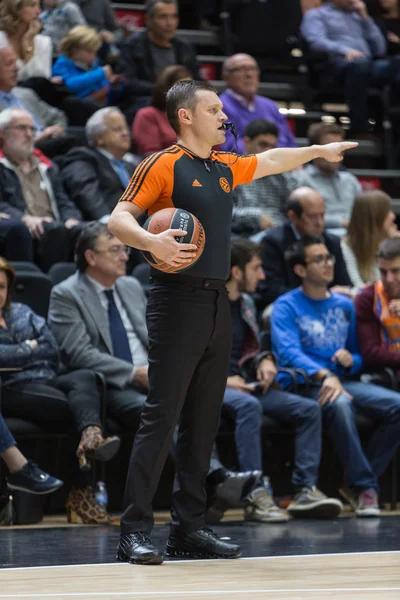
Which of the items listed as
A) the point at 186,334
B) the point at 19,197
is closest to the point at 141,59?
the point at 19,197

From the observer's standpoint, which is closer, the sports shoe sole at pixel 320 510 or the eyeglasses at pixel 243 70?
the sports shoe sole at pixel 320 510

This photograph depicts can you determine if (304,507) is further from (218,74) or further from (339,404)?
(218,74)

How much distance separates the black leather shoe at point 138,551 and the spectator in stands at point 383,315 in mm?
2383

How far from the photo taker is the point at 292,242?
6.33 m

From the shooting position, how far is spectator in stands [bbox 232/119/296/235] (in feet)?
22.8

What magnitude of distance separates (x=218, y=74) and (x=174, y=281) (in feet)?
18.8

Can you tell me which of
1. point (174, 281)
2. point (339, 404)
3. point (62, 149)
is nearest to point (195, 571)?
point (174, 281)

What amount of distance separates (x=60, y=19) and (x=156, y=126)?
5.10ft

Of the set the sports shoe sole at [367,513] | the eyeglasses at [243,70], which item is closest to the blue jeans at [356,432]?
the sports shoe sole at [367,513]

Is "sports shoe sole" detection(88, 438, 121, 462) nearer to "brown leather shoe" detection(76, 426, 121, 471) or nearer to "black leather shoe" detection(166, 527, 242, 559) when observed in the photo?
"brown leather shoe" detection(76, 426, 121, 471)

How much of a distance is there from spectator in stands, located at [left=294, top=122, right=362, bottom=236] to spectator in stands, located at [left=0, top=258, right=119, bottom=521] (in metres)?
2.72

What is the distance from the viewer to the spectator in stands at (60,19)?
8273 mm

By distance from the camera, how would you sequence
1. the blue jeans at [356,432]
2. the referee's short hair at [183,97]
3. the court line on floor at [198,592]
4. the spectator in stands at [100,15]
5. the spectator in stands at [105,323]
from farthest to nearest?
the spectator in stands at [100,15], the blue jeans at [356,432], the spectator in stands at [105,323], the referee's short hair at [183,97], the court line on floor at [198,592]

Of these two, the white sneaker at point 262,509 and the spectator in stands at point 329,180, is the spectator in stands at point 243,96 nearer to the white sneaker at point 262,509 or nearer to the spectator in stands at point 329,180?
the spectator in stands at point 329,180
